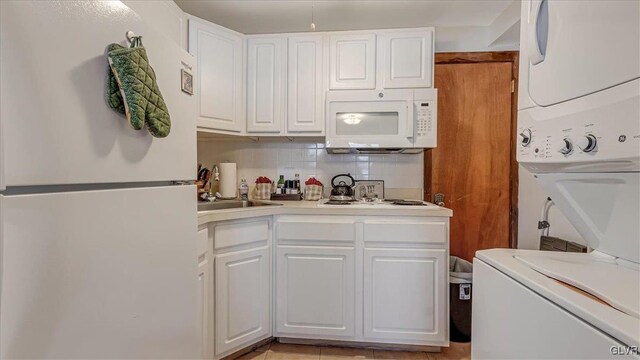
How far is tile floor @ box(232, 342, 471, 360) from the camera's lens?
177cm

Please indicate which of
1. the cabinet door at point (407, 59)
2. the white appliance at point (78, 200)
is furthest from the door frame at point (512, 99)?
the white appliance at point (78, 200)

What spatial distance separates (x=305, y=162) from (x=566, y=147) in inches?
72.6

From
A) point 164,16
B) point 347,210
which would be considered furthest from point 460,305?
point 164,16

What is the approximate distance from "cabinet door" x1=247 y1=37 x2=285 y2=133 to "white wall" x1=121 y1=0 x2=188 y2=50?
0.46 meters

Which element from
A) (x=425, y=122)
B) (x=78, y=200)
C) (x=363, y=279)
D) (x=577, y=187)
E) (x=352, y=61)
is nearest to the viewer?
(x=78, y=200)

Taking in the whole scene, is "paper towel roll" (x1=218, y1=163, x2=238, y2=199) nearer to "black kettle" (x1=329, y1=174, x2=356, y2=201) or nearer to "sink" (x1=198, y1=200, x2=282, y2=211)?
"sink" (x1=198, y1=200, x2=282, y2=211)

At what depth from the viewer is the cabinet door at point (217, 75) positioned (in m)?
1.89

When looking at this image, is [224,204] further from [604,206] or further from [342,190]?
[604,206]

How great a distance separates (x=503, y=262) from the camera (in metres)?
0.84

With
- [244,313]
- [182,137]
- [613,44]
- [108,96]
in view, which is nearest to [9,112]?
[108,96]

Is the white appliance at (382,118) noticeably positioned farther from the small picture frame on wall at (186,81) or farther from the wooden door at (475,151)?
the small picture frame on wall at (186,81)

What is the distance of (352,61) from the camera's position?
2.07m

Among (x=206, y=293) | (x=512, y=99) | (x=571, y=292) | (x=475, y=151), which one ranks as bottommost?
(x=206, y=293)

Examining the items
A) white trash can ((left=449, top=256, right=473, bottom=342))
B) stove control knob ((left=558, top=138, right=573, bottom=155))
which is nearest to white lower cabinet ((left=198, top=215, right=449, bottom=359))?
white trash can ((left=449, top=256, right=473, bottom=342))
